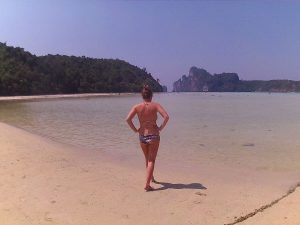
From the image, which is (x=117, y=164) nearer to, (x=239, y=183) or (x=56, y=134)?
(x=239, y=183)

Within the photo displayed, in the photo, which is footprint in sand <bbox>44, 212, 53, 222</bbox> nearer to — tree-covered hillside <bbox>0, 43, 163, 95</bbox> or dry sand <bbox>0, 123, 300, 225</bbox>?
dry sand <bbox>0, 123, 300, 225</bbox>

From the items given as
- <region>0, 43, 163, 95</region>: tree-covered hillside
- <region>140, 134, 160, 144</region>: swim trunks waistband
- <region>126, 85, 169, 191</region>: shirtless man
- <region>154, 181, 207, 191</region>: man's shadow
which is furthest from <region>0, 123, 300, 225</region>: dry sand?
<region>0, 43, 163, 95</region>: tree-covered hillside

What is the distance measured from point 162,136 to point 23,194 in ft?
35.5

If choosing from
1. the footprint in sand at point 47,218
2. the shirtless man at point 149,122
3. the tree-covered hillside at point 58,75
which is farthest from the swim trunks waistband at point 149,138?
the tree-covered hillside at point 58,75

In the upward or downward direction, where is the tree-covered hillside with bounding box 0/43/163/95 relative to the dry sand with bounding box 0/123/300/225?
upward

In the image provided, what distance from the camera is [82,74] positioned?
380ft

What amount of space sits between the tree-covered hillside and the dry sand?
1908 inches

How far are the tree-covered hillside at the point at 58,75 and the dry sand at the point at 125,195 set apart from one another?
48.5 metres

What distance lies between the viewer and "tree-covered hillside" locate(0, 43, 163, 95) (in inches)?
3019

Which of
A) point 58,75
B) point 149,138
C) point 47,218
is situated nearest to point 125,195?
point 149,138

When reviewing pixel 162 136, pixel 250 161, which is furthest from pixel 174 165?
pixel 162 136

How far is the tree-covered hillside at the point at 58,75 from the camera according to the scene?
252 ft

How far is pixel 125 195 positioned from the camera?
22.1 ft

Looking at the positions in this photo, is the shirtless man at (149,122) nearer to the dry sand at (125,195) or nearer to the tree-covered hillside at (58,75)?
the dry sand at (125,195)
